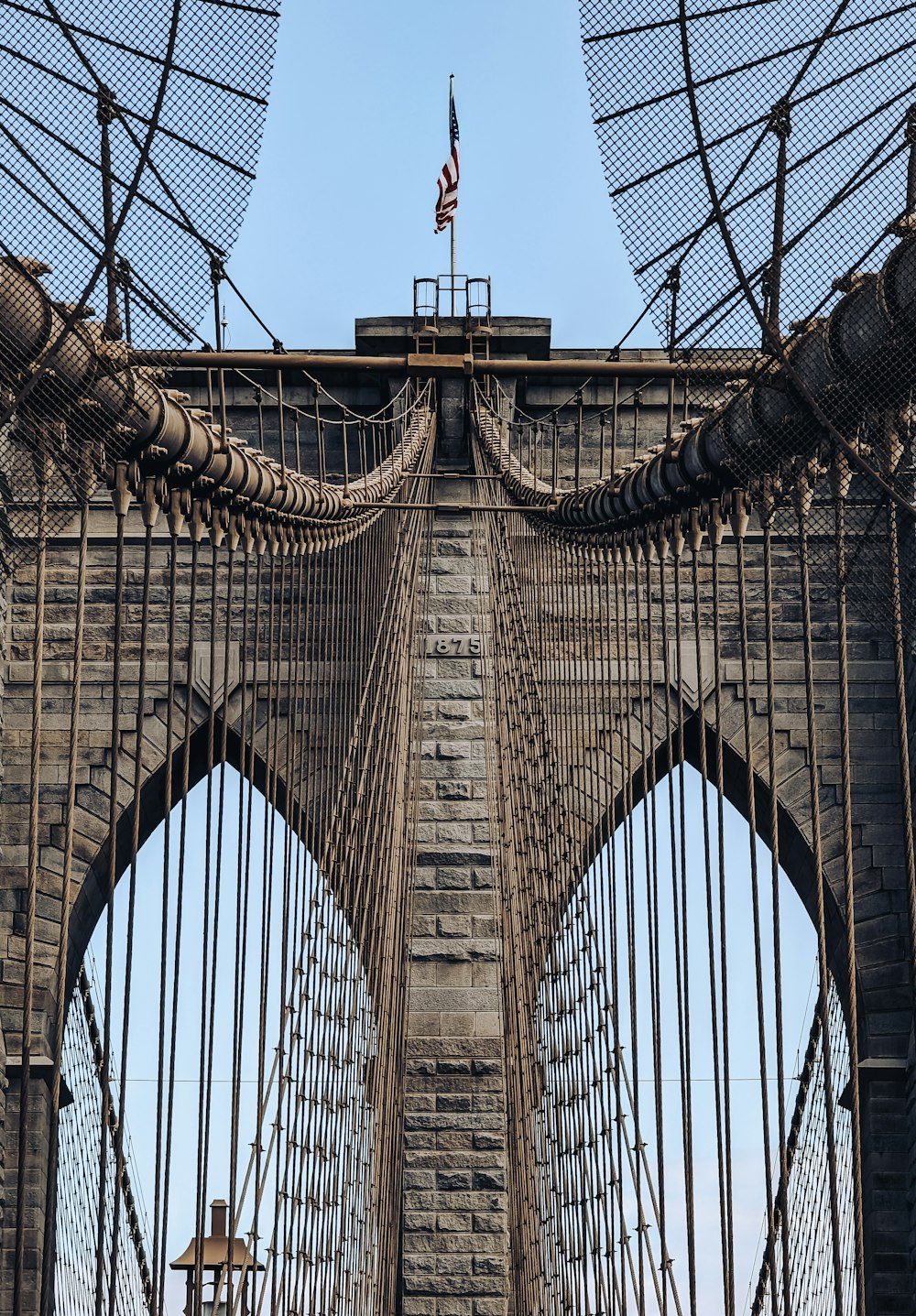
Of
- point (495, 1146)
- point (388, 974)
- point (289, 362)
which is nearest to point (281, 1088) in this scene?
point (289, 362)

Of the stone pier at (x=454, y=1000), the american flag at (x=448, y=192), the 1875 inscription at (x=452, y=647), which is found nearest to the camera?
the stone pier at (x=454, y=1000)

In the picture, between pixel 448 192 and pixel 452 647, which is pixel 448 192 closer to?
pixel 448 192

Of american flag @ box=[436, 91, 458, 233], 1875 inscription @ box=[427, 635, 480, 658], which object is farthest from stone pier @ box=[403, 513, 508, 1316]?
american flag @ box=[436, 91, 458, 233]

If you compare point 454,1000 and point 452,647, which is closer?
point 454,1000

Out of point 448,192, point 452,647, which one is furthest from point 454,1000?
point 448,192

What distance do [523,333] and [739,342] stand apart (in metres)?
9.42

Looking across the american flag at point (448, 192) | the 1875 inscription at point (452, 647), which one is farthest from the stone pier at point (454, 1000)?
the american flag at point (448, 192)

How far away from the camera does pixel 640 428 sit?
1456 centimetres

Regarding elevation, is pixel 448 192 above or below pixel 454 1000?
above

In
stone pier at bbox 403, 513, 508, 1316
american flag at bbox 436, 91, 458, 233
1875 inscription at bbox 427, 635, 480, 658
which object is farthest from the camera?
american flag at bbox 436, 91, 458, 233

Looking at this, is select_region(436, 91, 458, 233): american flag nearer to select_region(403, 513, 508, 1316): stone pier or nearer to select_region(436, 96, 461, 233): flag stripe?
select_region(436, 96, 461, 233): flag stripe

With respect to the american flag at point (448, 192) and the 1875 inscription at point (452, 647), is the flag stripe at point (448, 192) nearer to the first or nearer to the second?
the american flag at point (448, 192)

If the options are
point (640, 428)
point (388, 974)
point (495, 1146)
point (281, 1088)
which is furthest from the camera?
point (640, 428)

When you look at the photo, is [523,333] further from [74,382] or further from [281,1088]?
[74,382]
